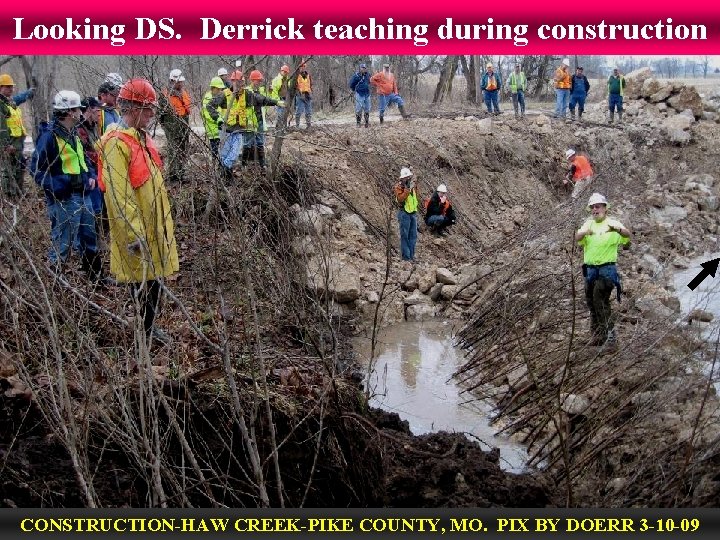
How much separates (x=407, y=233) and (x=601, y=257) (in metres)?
4.21

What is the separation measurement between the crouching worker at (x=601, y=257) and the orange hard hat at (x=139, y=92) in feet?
15.1

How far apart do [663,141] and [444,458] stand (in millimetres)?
16870

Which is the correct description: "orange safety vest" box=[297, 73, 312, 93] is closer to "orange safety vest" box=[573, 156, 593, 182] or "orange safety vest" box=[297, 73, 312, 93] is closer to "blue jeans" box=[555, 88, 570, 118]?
"orange safety vest" box=[573, 156, 593, 182]

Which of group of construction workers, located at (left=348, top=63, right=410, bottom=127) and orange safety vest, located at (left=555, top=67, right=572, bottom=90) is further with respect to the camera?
orange safety vest, located at (left=555, top=67, right=572, bottom=90)

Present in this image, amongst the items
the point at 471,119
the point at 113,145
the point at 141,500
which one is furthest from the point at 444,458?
the point at 471,119

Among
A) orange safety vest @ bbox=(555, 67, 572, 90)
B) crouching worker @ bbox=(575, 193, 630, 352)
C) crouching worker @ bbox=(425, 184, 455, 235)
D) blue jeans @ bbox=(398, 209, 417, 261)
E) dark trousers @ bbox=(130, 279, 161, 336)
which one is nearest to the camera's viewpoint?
dark trousers @ bbox=(130, 279, 161, 336)

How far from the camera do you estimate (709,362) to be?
22.4ft

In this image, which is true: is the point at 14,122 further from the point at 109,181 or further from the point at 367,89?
the point at 367,89

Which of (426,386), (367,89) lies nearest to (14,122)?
(426,386)

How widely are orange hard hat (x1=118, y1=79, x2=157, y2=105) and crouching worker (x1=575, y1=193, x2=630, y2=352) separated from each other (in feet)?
15.1

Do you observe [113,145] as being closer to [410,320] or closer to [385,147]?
[410,320]

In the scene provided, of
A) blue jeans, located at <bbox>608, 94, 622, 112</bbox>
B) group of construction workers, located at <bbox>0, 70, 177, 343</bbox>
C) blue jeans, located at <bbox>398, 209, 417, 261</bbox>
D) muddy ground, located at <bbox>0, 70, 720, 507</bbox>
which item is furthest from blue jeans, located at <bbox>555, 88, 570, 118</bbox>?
group of construction workers, located at <bbox>0, 70, 177, 343</bbox>

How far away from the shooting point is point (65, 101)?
6336 mm
